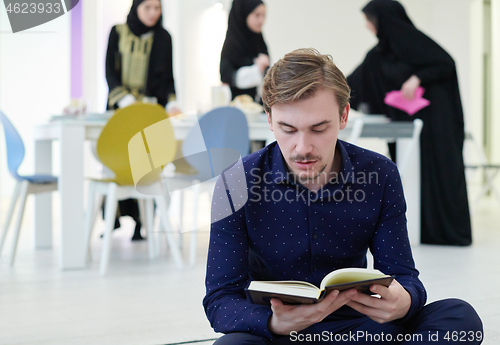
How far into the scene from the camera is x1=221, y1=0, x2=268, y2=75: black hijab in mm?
3037

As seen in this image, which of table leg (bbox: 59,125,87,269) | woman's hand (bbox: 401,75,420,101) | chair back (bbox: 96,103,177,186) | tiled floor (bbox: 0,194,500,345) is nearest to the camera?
tiled floor (bbox: 0,194,500,345)

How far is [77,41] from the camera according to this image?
221 inches

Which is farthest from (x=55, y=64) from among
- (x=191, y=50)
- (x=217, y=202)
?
(x=217, y=202)

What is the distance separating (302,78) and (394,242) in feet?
1.15

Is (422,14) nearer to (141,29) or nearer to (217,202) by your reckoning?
(141,29)

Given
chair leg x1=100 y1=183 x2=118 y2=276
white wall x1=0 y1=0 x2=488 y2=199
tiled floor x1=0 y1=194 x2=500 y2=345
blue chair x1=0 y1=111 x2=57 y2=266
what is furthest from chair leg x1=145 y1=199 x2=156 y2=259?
white wall x1=0 y1=0 x2=488 y2=199

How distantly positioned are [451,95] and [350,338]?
2.24 meters

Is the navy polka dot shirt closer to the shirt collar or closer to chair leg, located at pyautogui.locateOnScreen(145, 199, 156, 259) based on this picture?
the shirt collar

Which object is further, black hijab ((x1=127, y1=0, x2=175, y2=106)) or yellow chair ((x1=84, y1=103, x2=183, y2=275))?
black hijab ((x1=127, y1=0, x2=175, y2=106))

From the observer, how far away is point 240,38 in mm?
3080

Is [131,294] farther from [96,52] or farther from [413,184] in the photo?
[96,52]

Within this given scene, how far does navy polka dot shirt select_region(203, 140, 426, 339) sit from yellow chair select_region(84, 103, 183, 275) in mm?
1266

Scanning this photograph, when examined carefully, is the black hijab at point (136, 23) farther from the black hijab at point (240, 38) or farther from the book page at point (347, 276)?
the book page at point (347, 276)

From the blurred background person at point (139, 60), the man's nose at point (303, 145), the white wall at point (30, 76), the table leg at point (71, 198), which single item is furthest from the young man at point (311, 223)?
the white wall at point (30, 76)
